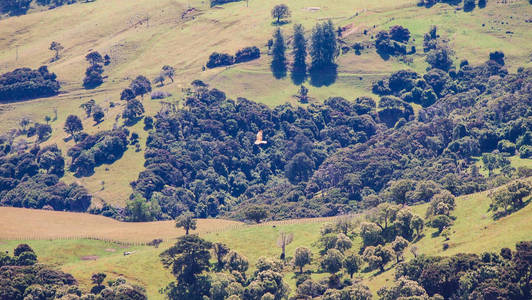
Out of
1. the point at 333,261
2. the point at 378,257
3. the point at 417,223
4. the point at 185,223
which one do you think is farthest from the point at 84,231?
the point at 417,223

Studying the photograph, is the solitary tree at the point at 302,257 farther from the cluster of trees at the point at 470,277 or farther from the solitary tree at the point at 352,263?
the cluster of trees at the point at 470,277

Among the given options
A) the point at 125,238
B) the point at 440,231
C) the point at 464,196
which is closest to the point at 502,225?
the point at 440,231

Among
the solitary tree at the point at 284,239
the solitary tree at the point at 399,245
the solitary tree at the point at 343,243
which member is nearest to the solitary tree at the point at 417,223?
the solitary tree at the point at 399,245

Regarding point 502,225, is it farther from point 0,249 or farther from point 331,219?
point 0,249

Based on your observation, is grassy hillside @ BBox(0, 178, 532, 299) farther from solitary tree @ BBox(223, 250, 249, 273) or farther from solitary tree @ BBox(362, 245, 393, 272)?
solitary tree @ BBox(223, 250, 249, 273)

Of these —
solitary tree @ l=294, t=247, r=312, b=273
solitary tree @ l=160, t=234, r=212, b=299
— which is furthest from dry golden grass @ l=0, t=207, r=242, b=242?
solitary tree @ l=294, t=247, r=312, b=273
